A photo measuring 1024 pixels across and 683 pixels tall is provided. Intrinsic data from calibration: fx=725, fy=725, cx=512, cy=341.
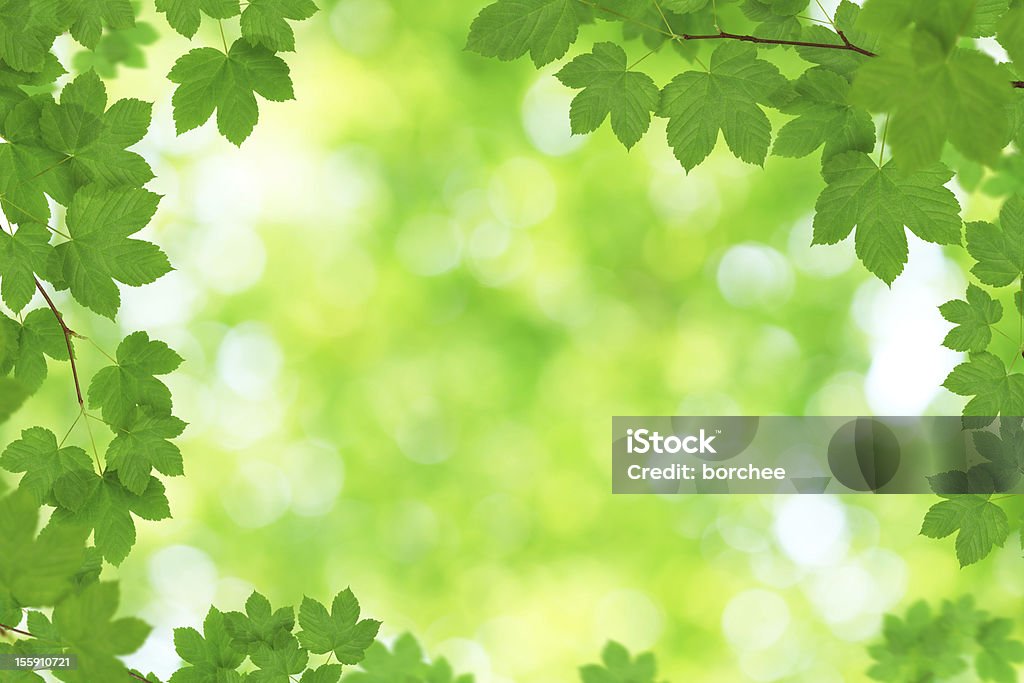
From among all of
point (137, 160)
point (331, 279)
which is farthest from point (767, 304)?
point (137, 160)

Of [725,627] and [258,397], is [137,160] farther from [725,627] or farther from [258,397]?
[725,627]

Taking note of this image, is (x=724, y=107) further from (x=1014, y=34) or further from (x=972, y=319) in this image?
(x=972, y=319)

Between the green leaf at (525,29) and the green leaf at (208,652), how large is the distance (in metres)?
1.05

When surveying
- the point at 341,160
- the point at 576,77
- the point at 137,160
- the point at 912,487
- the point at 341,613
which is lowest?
the point at 341,613

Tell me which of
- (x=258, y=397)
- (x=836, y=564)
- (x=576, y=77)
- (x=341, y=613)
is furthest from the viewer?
(x=258, y=397)

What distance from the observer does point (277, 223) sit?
4.28 metres

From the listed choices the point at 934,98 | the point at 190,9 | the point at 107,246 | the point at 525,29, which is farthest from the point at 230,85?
the point at 934,98

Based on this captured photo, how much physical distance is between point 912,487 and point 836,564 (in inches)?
22.6

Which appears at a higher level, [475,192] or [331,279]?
[475,192]

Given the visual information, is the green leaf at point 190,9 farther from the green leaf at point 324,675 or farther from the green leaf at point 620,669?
the green leaf at point 620,669

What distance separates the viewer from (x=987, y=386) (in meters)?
1.20

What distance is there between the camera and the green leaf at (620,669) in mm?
1988

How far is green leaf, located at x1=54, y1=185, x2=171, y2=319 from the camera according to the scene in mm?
1092

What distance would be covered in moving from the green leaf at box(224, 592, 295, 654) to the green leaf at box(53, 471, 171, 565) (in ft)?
0.75
